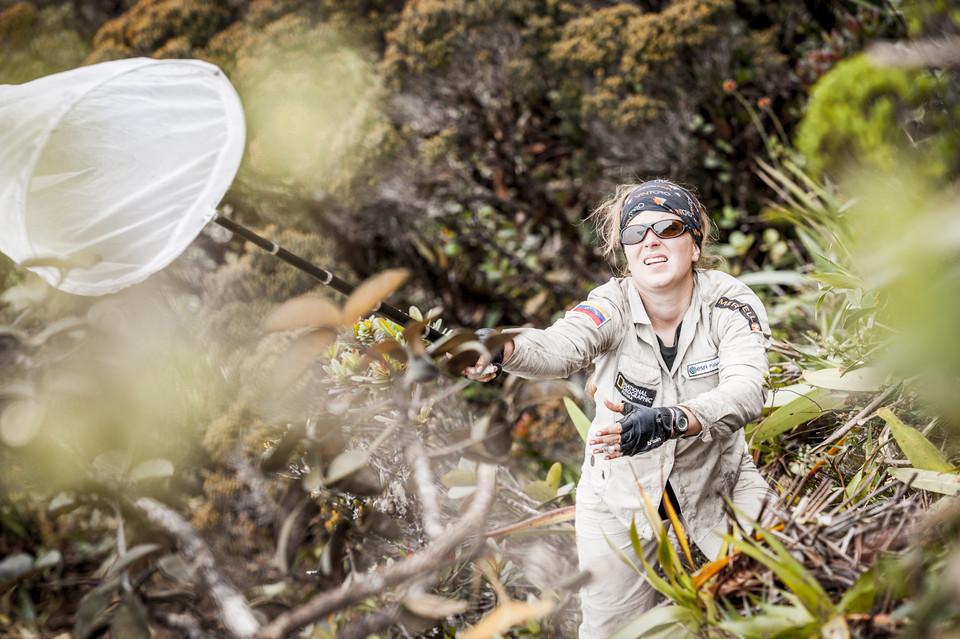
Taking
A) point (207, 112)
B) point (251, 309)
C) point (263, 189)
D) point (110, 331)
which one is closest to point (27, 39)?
point (263, 189)

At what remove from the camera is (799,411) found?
1.69m

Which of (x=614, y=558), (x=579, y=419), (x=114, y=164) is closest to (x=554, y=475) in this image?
(x=579, y=419)

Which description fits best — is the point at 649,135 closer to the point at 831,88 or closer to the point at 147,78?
the point at 831,88

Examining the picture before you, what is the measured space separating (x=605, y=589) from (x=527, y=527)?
303mm

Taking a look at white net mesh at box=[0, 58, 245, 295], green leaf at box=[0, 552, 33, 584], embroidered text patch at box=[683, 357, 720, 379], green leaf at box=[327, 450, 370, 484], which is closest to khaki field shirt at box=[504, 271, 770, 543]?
embroidered text patch at box=[683, 357, 720, 379]

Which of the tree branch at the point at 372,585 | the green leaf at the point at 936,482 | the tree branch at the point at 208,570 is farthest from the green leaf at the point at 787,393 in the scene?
the tree branch at the point at 208,570

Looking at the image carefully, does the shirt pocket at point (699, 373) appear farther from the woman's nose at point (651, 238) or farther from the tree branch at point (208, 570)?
the tree branch at point (208, 570)

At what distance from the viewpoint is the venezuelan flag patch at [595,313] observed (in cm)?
145

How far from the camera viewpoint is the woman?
140cm

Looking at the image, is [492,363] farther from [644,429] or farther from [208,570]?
[208,570]

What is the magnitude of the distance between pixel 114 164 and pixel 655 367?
1.59 metres

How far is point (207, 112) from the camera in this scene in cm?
180

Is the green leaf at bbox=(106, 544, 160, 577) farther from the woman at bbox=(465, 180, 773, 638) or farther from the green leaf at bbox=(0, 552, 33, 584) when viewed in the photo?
the woman at bbox=(465, 180, 773, 638)

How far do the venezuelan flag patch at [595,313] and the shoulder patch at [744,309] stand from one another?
0.96 feet
